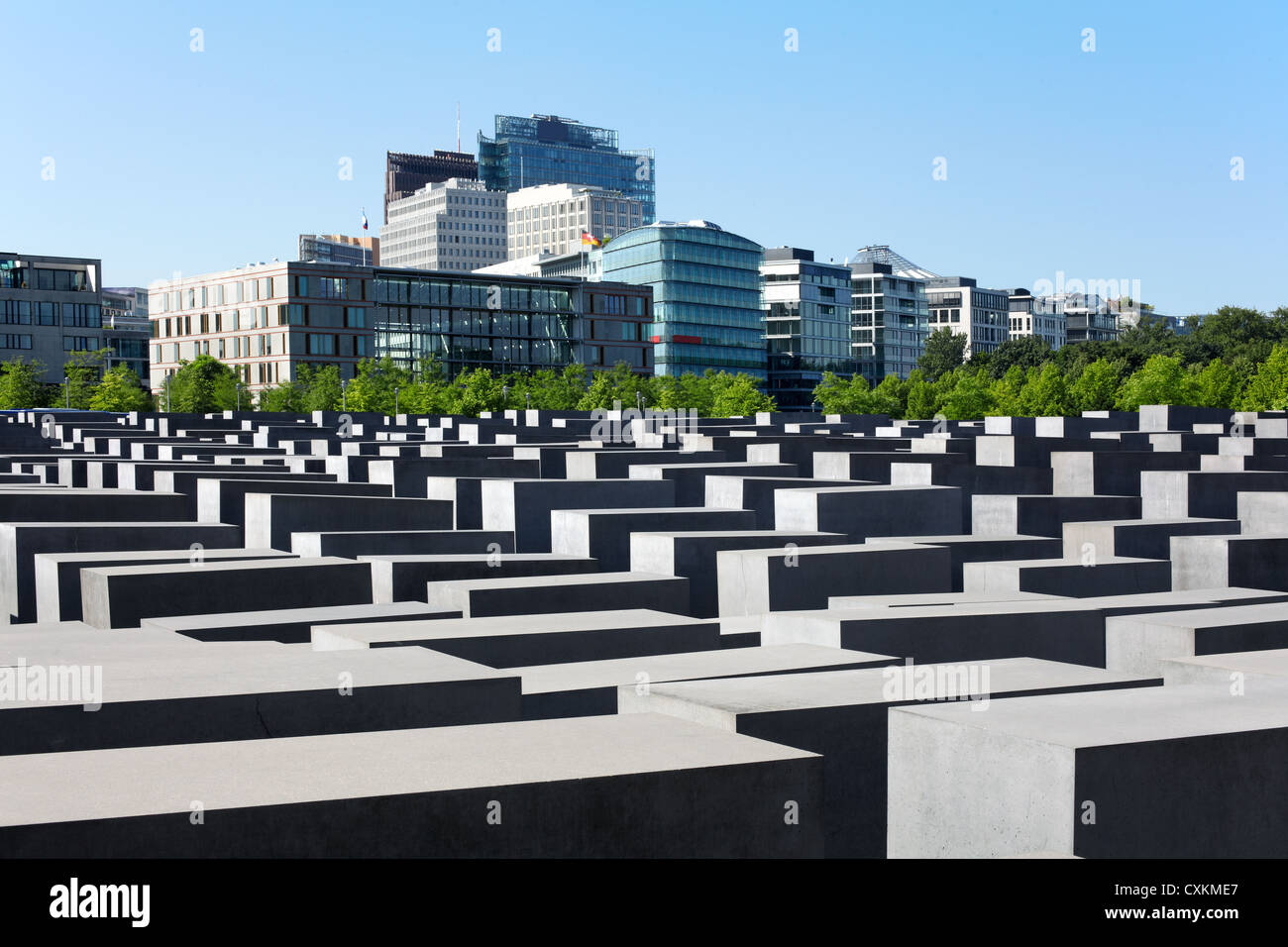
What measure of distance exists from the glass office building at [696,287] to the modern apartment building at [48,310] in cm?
4554

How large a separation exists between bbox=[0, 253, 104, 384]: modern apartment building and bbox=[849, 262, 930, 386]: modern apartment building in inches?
3176

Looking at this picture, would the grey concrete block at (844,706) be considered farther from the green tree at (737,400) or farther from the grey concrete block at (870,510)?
the green tree at (737,400)

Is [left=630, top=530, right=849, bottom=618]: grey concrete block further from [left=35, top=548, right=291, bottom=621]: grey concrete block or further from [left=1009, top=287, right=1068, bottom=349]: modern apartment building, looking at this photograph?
[left=1009, top=287, right=1068, bottom=349]: modern apartment building

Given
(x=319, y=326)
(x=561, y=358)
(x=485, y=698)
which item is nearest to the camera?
(x=485, y=698)

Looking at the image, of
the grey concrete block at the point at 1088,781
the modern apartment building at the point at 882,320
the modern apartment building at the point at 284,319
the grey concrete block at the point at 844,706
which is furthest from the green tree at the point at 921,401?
the grey concrete block at the point at 1088,781

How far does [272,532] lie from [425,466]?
5641 millimetres

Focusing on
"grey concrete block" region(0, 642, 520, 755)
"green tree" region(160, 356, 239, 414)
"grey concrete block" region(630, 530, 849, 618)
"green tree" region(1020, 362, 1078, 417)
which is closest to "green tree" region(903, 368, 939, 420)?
"green tree" region(1020, 362, 1078, 417)

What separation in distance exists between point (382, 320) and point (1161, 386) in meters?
65.1

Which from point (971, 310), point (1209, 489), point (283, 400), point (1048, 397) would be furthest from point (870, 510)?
point (971, 310)

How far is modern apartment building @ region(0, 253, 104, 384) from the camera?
109750mm

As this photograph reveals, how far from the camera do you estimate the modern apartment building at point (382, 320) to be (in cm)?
10619
